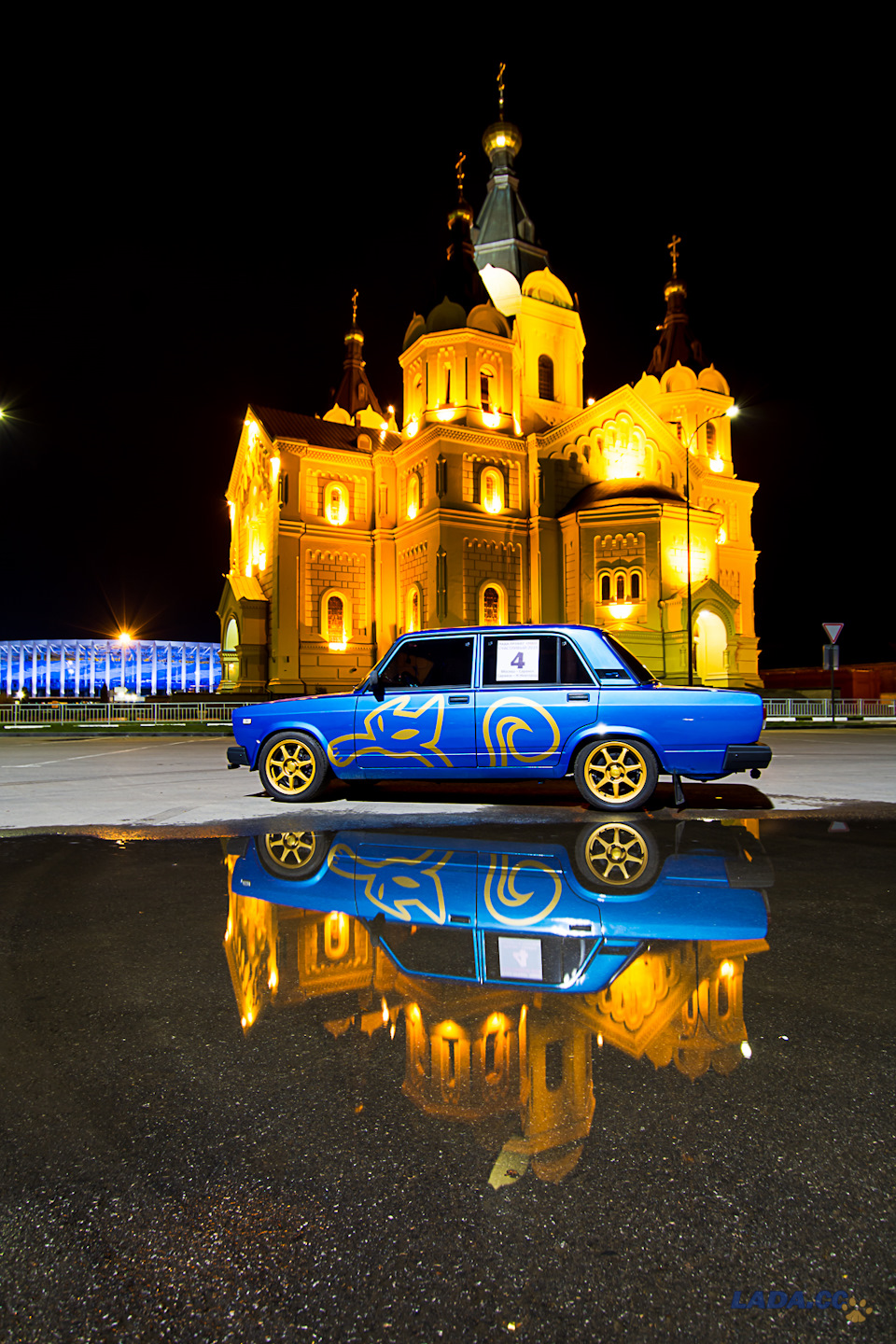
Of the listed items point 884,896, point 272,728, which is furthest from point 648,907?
point 272,728

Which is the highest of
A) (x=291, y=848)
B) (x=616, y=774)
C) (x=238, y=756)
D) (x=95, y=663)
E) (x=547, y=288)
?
(x=547, y=288)

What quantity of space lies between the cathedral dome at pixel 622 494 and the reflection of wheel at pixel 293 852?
32595 millimetres

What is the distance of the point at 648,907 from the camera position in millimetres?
4199

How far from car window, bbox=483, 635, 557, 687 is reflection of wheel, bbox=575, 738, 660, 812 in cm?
91

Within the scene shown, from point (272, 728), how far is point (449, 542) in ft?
93.3

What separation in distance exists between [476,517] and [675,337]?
22.2 m

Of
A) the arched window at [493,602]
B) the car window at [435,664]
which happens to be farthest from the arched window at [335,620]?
the car window at [435,664]

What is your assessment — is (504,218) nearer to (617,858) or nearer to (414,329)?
(414,329)

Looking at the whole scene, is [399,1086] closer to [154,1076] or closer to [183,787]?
[154,1076]

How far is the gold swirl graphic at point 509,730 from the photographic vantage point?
7910 millimetres

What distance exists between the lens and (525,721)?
7.90m

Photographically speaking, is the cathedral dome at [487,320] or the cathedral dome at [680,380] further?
the cathedral dome at [680,380]

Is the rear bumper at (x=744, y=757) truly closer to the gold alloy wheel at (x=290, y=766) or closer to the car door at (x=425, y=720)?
the car door at (x=425, y=720)

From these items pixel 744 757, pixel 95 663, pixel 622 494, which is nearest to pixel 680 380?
pixel 622 494
